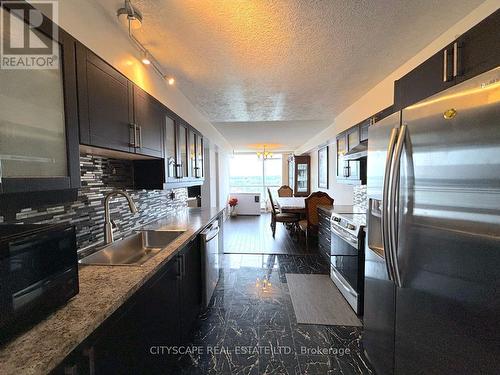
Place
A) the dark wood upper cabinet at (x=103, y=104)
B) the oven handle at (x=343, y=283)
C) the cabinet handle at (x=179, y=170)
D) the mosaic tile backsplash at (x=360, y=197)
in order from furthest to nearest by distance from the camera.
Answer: the mosaic tile backsplash at (x=360, y=197)
the cabinet handle at (x=179, y=170)
the oven handle at (x=343, y=283)
the dark wood upper cabinet at (x=103, y=104)

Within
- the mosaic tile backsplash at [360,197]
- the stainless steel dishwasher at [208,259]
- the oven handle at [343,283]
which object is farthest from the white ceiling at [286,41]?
A: the oven handle at [343,283]

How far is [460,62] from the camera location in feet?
3.15

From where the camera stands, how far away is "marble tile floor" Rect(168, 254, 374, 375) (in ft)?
5.54

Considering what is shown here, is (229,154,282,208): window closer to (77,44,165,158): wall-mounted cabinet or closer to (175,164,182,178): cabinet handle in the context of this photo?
(175,164,182,178): cabinet handle

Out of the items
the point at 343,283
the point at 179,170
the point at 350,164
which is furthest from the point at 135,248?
the point at 350,164

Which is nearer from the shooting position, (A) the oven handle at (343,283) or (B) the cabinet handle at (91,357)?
(B) the cabinet handle at (91,357)

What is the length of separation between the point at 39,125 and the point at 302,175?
7.25 meters

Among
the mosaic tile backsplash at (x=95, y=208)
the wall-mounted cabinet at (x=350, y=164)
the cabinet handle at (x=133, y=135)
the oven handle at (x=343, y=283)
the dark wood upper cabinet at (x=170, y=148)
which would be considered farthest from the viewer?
the wall-mounted cabinet at (x=350, y=164)

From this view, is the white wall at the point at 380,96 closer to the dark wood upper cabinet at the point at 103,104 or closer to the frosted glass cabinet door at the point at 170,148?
the dark wood upper cabinet at the point at 103,104

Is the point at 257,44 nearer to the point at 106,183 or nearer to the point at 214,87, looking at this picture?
the point at 214,87

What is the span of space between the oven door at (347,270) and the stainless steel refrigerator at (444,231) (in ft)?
2.77

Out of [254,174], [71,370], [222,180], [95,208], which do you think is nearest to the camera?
[71,370]

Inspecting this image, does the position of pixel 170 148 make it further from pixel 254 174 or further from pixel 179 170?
pixel 254 174

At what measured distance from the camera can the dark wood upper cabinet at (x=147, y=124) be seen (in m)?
1.66
